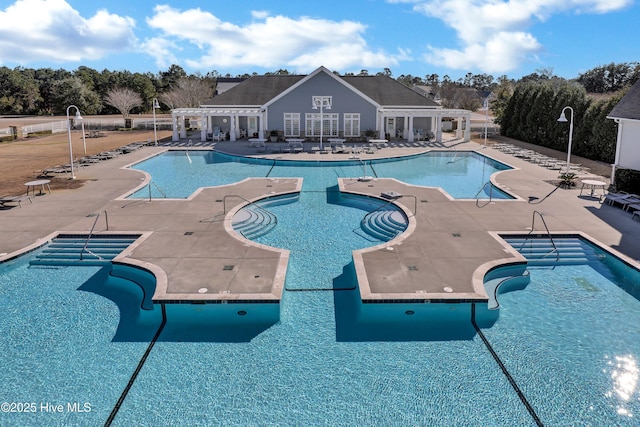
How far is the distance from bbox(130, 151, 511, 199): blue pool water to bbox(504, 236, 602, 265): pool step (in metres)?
6.00

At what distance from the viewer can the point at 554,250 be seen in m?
14.3

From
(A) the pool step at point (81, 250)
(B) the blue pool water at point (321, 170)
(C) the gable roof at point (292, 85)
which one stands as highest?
(C) the gable roof at point (292, 85)

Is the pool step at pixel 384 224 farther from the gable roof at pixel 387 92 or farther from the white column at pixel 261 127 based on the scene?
the gable roof at pixel 387 92

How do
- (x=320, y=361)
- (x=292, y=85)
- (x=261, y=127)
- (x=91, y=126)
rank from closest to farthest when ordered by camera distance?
(x=320, y=361) → (x=261, y=127) → (x=292, y=85) → (x=91, y=126)

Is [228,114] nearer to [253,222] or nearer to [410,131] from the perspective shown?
[410,131]

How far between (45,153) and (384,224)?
89.8 feet

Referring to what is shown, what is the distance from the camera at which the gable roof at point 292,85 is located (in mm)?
40388

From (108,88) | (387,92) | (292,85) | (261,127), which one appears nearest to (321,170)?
(261,127)

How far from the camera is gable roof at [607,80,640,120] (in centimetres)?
2081

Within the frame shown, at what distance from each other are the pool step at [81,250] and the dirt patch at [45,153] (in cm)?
813

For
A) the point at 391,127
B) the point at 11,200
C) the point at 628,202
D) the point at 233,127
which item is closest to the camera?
the point at 628,202

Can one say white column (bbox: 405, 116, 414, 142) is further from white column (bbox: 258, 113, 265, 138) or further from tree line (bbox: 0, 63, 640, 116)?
tree line (bbox: 0, 63, 640, 116)

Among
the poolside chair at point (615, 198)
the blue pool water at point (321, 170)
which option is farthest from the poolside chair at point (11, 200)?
the poolside chair at point (615, 198)

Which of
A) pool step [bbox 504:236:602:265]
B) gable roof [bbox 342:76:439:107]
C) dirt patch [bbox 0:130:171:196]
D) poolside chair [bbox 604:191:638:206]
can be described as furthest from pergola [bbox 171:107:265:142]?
pool step [bbox 504:236:602:265]
